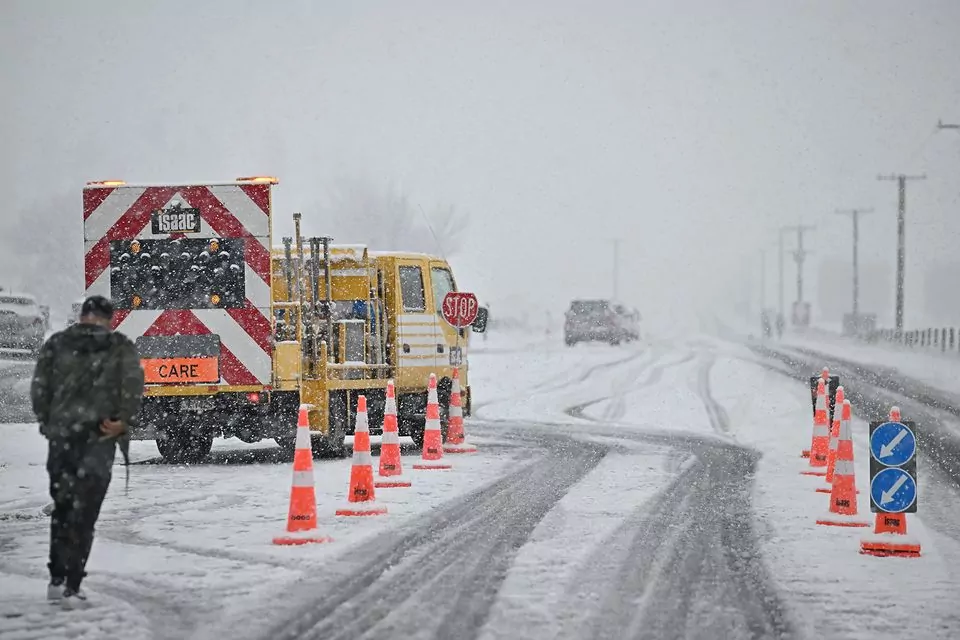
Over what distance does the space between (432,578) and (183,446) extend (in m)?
9.15

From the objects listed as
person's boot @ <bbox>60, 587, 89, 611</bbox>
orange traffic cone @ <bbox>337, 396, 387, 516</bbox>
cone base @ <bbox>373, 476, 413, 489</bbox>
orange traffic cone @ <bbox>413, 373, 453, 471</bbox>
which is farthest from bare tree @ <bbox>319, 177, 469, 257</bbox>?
person's boot @ <bbox>60, 587, 89, 611</bbox>

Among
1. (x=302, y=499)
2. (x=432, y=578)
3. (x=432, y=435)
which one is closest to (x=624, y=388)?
(x=432, y=435)

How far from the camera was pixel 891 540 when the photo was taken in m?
9.52

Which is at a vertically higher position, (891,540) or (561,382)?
(891,540)

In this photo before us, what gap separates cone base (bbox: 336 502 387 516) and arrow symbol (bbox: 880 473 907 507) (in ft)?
13.2

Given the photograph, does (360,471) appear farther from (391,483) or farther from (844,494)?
(844,494)

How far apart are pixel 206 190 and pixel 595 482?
5.53m

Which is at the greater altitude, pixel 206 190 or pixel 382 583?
pixel 206 190

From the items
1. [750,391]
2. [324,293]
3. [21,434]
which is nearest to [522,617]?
[324,293]

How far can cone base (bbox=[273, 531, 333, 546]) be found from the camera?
993 centimetres

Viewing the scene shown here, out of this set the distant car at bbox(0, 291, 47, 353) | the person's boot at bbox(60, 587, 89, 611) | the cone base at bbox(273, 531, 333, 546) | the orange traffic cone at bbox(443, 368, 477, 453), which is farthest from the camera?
the distant car at bbox(0, 291, 47, 353)

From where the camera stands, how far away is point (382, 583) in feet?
27.5

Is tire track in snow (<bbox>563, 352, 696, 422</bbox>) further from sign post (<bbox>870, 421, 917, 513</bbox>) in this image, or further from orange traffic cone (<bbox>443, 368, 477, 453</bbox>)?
→ sign post (<bbox>870, 421, 917, 513</bbox>)

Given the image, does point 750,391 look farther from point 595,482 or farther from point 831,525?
point 831,525
